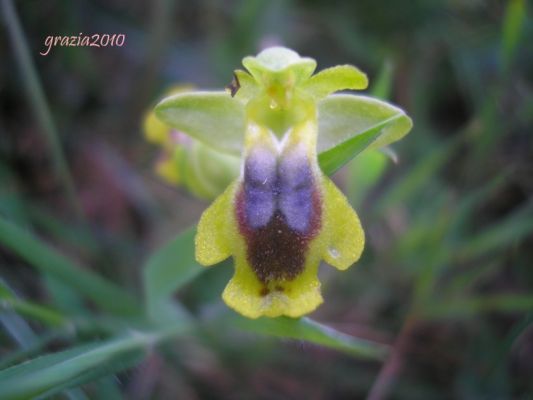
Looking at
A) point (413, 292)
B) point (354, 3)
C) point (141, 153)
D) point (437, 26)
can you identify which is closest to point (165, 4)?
point (141, 153)

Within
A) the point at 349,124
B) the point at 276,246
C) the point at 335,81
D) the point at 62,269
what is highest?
the point at 335,81

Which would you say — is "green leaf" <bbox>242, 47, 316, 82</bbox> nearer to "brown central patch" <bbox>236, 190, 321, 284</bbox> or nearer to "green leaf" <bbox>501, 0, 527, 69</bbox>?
"brown central patch" <bbox>236, 190, 321, 284</bbox>

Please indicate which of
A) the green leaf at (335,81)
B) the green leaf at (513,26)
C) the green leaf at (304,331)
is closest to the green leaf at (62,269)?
the green leaf at (304,331)

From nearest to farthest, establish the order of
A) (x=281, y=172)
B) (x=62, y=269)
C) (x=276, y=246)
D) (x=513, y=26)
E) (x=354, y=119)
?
(x=276, y=246), (x=281, y=172), (x=354, y=119), (x=62, y=269), (x=513, y=26)

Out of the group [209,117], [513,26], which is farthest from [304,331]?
[513,26]

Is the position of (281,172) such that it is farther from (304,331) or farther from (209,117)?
(304,331)

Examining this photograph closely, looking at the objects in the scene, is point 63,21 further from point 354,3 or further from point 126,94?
point 354,3

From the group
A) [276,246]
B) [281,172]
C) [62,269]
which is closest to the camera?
[276,246]
